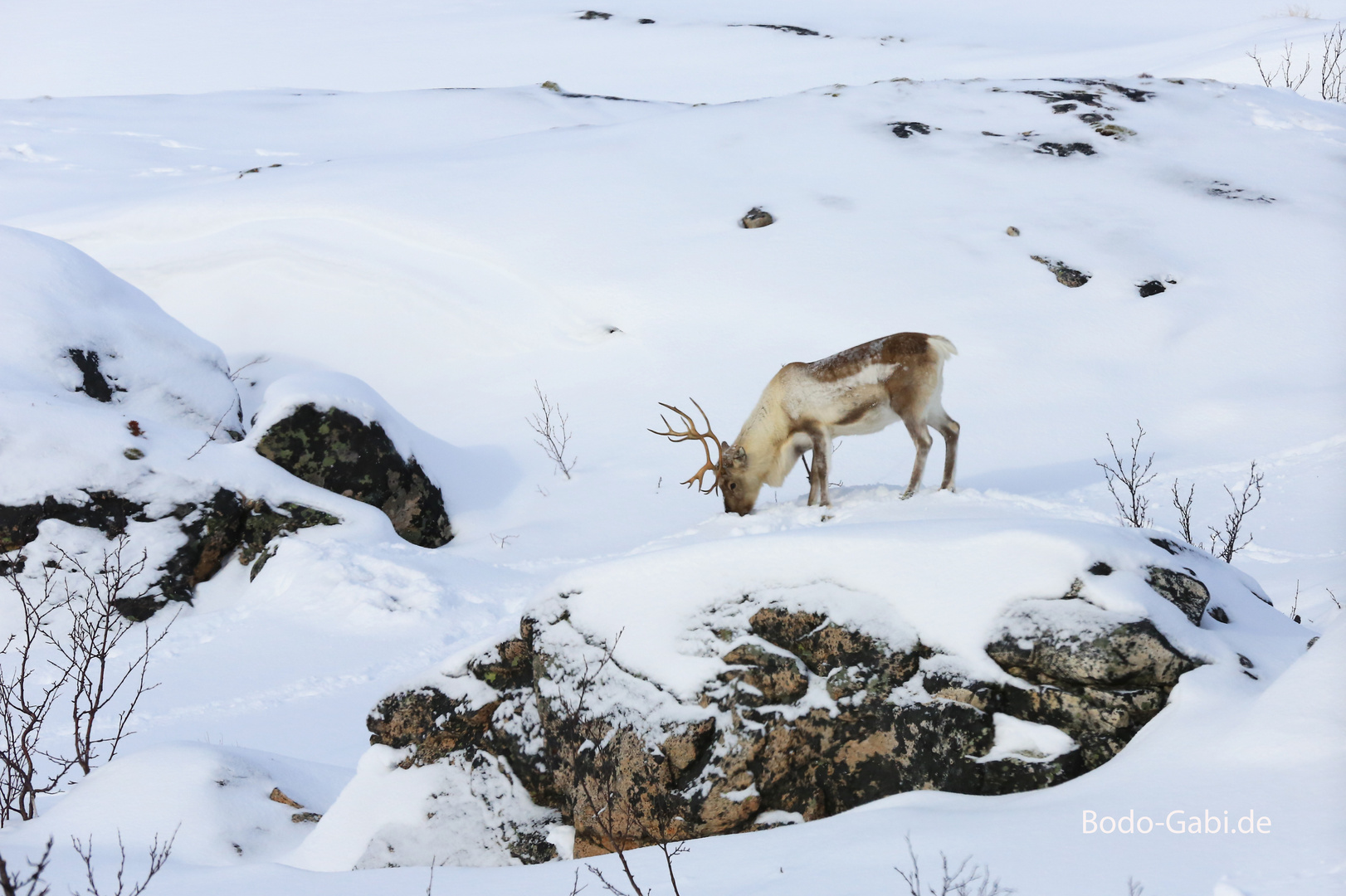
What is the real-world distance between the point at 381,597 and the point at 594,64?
27364 mm

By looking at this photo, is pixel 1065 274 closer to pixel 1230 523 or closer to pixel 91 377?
pixel 1230 523

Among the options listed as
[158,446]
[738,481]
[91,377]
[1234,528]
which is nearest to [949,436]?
[738,481]

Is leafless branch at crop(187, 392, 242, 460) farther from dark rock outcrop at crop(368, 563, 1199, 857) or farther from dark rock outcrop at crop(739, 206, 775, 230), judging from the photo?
dark rock outcrop at crop(739, 206, 775, 230)

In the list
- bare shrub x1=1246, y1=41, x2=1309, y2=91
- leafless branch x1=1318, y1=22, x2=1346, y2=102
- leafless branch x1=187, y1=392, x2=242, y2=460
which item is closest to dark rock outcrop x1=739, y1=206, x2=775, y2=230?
leafless branch x1=187, y1=392, x2=242, y2=460

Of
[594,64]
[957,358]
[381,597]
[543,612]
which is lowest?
[381,597]

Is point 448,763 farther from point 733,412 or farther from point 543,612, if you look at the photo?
point 733,412

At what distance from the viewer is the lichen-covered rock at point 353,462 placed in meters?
10.1

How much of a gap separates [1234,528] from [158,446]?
9.36m

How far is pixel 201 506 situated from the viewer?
29.3ft

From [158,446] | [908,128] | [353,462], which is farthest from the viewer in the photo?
[908,128]

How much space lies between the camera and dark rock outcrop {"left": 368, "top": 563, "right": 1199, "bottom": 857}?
11.7ft

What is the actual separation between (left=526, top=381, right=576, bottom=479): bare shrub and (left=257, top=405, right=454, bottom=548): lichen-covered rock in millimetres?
1662

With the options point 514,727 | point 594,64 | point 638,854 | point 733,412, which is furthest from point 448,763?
point 594,64

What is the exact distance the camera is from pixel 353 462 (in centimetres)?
1026
